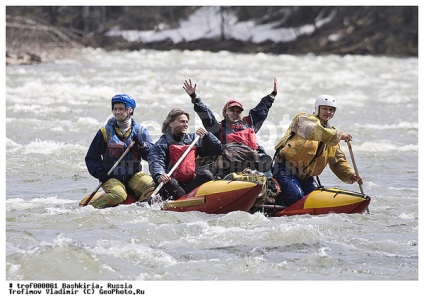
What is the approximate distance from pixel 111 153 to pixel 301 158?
2142 millimetres

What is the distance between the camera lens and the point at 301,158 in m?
9.13

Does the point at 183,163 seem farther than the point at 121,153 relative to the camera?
No

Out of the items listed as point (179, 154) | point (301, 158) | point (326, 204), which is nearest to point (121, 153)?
point (179, 154)

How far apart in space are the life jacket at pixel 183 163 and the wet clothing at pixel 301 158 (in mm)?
935

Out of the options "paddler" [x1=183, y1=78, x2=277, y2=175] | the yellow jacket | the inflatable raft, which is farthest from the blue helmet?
the inflatable raft

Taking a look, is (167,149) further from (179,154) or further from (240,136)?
(240,136)

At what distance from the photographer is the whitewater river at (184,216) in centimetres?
682

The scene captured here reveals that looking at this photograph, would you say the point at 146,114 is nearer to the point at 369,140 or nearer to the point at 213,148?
the point at 369,140

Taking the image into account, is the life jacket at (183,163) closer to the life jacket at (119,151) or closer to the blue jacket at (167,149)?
the blue jacket at (167,149)

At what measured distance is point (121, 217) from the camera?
8594 mm

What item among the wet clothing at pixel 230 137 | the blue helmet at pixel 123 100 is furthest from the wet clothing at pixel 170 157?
the blue helmet at pixel 123 100

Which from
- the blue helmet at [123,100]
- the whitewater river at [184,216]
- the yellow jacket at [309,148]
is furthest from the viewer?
the blue helmet at [123,100]

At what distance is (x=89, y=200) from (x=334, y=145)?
281 cm
